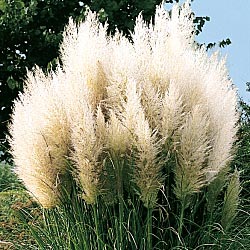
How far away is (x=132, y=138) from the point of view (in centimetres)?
322

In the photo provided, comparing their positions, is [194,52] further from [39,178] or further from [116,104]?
[39,178]

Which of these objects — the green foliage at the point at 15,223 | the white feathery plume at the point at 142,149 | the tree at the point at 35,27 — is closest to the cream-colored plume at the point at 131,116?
the white feathery plume at the point at 142,149

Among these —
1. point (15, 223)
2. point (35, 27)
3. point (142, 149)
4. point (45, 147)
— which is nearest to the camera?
point (142, 149)

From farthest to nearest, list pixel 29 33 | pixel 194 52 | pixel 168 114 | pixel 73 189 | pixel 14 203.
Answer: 1. pixel 29 33
2. pixel 14 203
3. pixel 194 52
4. pixel 73 189
5. pixel 168 114

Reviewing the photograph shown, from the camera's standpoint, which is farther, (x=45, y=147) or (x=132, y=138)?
(x=45, y=147)

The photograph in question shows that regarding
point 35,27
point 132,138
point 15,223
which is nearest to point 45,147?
point 132,138

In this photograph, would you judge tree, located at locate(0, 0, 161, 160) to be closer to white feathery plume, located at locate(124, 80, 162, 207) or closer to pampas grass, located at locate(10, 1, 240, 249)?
pampas grass, located at locate(10, 1, 240, 249)

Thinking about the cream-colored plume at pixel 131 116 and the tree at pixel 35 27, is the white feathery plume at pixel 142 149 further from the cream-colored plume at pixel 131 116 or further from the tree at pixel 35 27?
the tree at pixel 35 27

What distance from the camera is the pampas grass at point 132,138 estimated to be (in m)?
3.21

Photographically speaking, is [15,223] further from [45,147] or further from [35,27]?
[35,27]

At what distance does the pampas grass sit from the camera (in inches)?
126

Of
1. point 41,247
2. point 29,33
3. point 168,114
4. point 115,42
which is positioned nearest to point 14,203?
point 41,247

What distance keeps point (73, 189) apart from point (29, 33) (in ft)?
19.3

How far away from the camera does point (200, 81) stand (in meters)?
3.53
